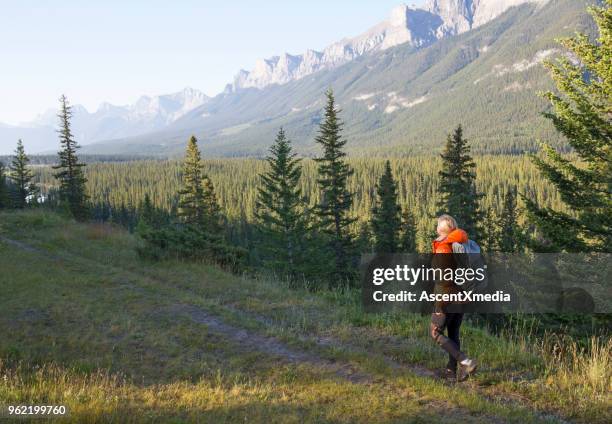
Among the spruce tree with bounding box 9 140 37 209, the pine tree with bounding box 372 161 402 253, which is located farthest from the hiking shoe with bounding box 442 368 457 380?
the spruce tree with bounding box 9 140 37 209

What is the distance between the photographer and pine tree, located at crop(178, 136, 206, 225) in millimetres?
37656

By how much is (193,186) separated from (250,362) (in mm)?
33084

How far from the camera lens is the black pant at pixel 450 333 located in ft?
22.1

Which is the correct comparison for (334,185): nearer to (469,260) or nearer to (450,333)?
(450,333)

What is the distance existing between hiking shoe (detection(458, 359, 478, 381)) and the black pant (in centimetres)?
8

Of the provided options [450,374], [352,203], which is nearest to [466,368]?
[450,374]

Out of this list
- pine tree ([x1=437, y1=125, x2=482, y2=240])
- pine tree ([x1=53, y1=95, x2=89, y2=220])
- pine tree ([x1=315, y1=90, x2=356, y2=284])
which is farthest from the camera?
pine tree ([x1=53, y1=95, x2=89, y2=220])

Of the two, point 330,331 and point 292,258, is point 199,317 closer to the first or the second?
point 330,331

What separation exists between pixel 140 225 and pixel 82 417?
13.8 metres

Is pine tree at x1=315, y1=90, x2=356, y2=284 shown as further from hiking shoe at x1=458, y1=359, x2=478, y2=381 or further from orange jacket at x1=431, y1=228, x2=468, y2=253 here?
orange jacket at x1=431, y1=228, x2=468, y2=253

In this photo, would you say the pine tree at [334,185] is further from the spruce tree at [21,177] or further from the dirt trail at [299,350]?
the spruce tree at [21,177]

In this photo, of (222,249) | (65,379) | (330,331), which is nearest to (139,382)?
(65,379)

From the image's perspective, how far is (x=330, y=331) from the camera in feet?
31.0

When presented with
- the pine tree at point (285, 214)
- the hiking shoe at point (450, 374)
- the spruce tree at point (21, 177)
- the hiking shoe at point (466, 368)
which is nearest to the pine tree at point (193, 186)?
the pine tree at point (285, 214)
